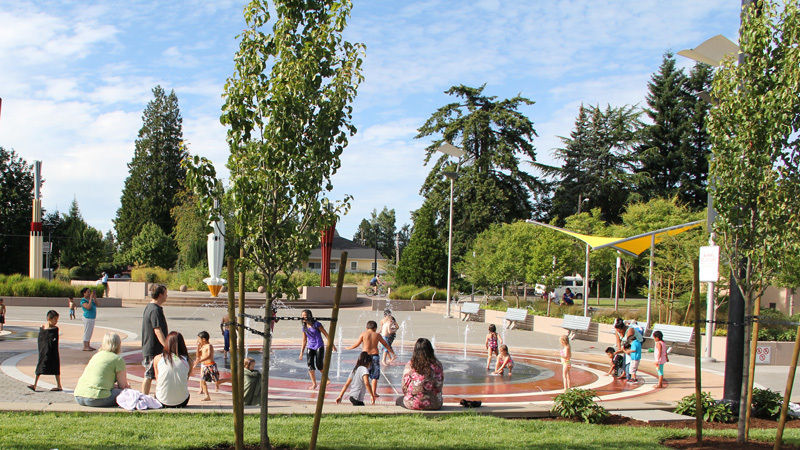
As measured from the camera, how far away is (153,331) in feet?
32.3

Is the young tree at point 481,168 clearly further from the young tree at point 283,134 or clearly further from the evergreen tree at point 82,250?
the young tree at point 283,134

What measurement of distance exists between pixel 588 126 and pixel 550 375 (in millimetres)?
51785

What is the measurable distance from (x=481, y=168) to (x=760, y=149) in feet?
155

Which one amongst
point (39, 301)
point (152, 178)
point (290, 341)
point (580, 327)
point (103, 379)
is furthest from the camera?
point (152, 178)

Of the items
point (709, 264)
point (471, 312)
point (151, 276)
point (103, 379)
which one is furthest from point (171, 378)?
point (151, 276)

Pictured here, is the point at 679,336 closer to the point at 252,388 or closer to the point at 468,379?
the point at 468,379

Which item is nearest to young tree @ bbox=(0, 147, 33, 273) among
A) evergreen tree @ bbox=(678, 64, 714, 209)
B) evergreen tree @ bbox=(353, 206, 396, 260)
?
evergreen tree @ bbox=(678, 64, 714, 209)

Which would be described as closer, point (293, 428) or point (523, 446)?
point (523, 446)

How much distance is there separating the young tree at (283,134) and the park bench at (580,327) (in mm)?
18311

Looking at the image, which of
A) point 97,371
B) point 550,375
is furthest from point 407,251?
point 97,371

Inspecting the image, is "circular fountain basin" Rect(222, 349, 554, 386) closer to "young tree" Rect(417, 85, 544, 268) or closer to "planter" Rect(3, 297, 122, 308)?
"planter" Rect(3, 297, 122, 308)

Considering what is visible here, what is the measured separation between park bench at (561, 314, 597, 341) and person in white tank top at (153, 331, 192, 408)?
53.8 feet

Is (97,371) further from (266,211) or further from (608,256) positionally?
(608,256)

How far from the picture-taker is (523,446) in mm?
7148
